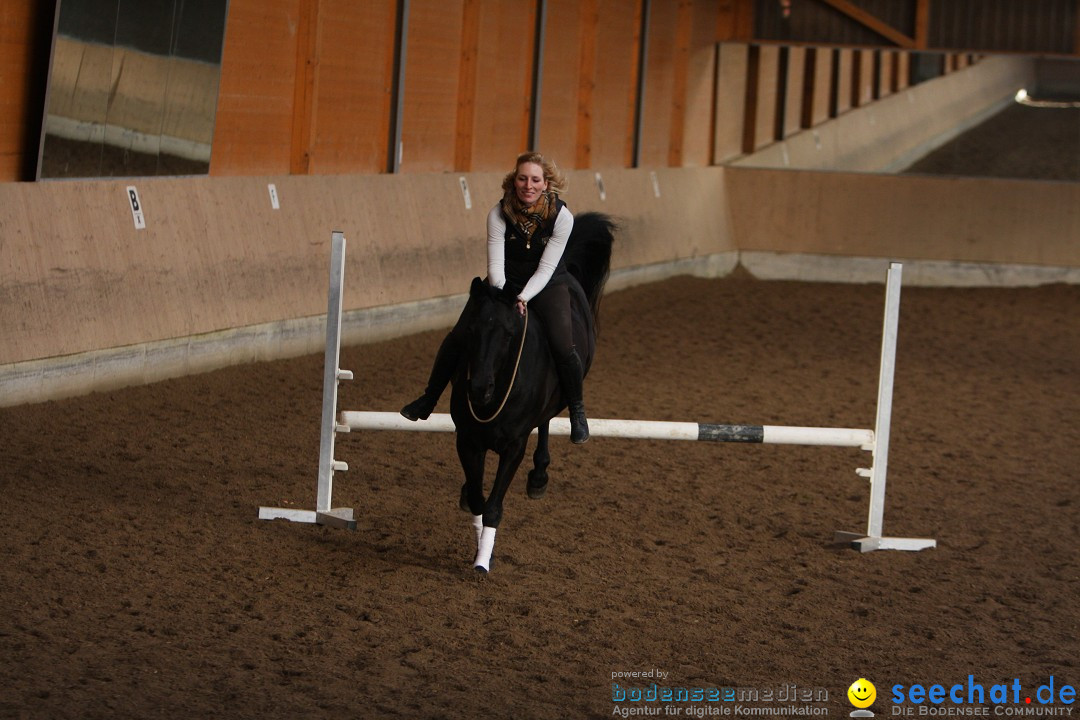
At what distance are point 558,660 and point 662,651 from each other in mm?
451

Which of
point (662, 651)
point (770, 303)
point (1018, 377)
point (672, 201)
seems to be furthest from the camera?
point (672, 201)

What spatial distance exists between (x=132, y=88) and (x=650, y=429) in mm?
4958

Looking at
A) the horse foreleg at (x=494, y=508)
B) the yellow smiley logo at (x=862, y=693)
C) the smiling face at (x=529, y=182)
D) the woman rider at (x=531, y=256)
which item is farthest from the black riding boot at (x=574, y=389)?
the yellow smiley logo at (x=862, y=693)

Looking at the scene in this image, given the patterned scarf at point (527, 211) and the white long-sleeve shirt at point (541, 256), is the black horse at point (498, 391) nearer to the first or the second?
the white long-sleeve shirt at point (541, 256)

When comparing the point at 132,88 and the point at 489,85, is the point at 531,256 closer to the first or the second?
the point at 132,88

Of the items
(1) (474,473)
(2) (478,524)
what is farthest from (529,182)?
(2) (478,524)

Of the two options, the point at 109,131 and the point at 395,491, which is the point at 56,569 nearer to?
the point at 395,491

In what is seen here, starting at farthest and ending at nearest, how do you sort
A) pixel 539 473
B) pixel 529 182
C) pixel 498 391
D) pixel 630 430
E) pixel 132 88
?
1. pixel 132 88
2. pixel 539 473
3. pixel 630 430
4. pixel 529 182
5. pixel 498 391

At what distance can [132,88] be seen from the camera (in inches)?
388

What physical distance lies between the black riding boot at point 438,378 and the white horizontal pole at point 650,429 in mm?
219

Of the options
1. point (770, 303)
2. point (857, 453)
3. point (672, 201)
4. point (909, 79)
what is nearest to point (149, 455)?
point (857, 453)

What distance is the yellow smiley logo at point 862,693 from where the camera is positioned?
5.10 meters

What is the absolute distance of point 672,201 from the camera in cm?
1917

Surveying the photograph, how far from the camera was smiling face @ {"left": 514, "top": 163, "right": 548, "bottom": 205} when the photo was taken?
21.2ft
